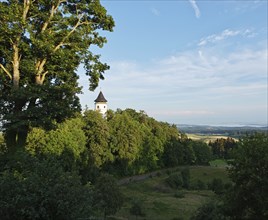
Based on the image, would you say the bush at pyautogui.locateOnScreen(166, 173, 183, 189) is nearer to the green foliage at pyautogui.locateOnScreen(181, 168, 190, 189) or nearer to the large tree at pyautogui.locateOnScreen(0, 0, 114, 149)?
the green foliage at pyautogui.locateOnScreen(181, 168, 190, 189)

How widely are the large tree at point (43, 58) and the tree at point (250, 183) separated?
9.15 metres

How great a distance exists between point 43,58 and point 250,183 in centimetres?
1237

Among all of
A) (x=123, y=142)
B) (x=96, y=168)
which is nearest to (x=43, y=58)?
(x=96, y=168)

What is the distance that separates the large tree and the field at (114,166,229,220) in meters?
11.8

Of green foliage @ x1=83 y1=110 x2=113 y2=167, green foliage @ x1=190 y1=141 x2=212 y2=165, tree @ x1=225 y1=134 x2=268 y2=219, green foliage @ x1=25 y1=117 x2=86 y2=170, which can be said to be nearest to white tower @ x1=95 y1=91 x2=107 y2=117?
green foliage @ x1=190 y1=141 x2=212 y2=165

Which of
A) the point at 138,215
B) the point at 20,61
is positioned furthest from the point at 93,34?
the point at 138,215

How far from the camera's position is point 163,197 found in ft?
165

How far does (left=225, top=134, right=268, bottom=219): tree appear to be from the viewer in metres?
15.9

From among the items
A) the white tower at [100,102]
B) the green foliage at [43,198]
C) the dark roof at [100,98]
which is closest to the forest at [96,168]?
the green foliage at [43,198]

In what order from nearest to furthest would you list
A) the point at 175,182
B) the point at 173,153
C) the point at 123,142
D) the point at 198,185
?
1. the point at 123,142
2. the point at 175,182
3. the point at 198,185
4. the point at 173,153

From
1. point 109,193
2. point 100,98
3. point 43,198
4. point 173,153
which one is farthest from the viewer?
point 100,98

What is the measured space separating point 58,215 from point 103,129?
153 ft

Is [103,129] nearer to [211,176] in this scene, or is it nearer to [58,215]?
[211,176]

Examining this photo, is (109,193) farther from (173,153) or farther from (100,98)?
(100,98)
